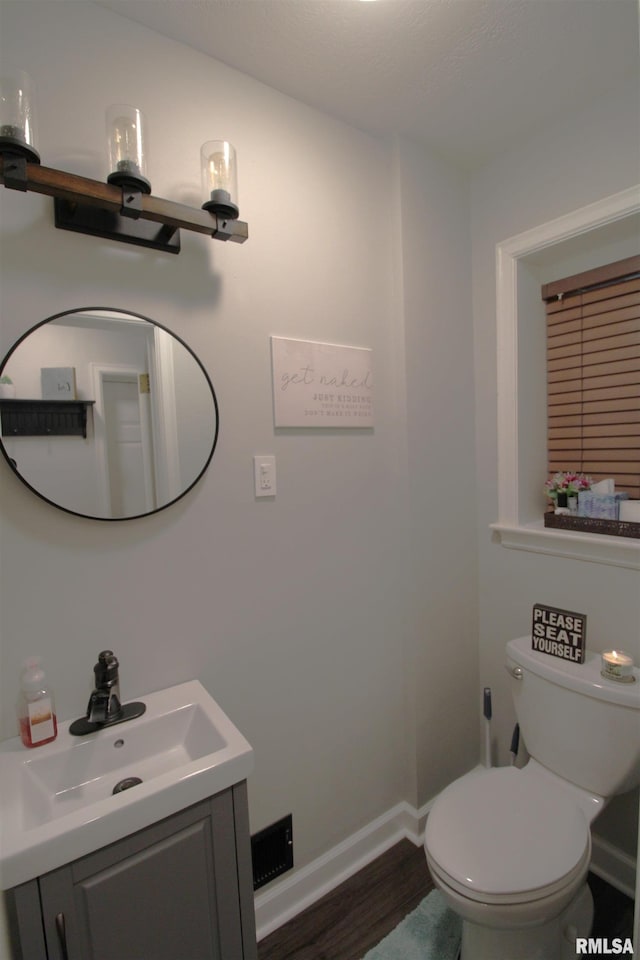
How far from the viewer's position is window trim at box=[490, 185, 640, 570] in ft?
5.04

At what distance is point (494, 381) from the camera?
1812 millimetres

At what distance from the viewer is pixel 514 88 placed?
1413mm

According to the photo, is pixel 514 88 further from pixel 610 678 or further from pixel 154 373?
pixel 610 678

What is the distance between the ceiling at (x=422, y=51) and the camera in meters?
1.14

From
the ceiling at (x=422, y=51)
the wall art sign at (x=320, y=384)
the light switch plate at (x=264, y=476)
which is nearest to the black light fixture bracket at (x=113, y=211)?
the wall art sign at (x=320, y=384)

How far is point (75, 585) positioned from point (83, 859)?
0.56 meters

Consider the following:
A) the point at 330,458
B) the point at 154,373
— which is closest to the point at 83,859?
the point at 154,373

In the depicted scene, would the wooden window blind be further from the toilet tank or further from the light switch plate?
the light switch plate

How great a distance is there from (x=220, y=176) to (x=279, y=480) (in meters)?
0.86

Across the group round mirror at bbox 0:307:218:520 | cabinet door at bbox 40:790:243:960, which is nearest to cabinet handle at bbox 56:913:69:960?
cabinet door at bbox 40:790:243:960

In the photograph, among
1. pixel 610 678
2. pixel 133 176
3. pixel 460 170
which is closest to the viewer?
pixel 133 176

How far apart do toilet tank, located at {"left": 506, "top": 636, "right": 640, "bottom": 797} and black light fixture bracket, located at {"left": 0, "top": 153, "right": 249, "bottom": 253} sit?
5.43ft

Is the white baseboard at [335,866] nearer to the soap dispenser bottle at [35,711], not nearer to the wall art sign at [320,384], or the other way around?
the soap dispenser bottle at [35,711]

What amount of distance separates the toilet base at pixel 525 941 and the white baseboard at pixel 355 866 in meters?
0.31
